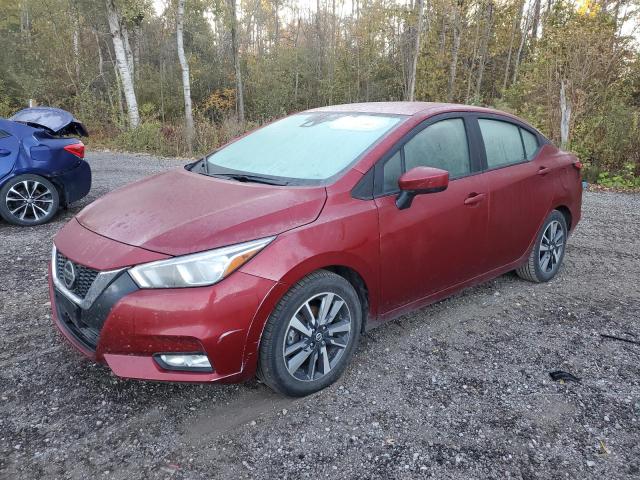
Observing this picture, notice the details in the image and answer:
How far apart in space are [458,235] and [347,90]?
24.4 metres

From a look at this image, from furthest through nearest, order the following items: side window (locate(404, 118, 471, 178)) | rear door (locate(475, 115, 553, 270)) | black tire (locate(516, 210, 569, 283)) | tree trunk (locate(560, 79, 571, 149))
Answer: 1. tree trunk (locate(560, 79, 571, 149))
2. black tire (locate(516, 210, 569, 283))
3. rear door (locate(475, 115, 553, 270))
4. side window (locate(404, 118, 471, 178))

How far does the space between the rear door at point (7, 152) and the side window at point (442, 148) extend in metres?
5.02

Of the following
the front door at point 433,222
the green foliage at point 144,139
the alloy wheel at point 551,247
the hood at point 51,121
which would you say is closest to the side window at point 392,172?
the front door at point 433,222

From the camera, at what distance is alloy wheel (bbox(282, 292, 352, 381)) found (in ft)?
8.82

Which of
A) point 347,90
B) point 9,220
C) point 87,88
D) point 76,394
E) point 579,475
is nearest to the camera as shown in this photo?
point 579,475

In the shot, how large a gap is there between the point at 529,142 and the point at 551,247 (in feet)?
3.27

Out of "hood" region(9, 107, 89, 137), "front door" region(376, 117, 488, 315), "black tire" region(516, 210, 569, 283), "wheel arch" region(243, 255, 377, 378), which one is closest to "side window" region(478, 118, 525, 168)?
"front door" region(376, 117, 488, 315)

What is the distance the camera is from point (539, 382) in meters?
3.04

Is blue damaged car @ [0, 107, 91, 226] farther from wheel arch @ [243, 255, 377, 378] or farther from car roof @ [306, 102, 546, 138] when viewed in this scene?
wheel arch @ [243, 255, 377, 378]

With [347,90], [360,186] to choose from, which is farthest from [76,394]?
[347,90]

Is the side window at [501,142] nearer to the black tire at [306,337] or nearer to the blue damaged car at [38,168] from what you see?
the black tire at [306,337]

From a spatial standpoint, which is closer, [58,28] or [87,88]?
[87,88]

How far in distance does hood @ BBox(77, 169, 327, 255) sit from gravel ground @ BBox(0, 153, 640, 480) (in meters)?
0.93

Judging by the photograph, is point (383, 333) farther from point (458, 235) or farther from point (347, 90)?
point (347, 90)
